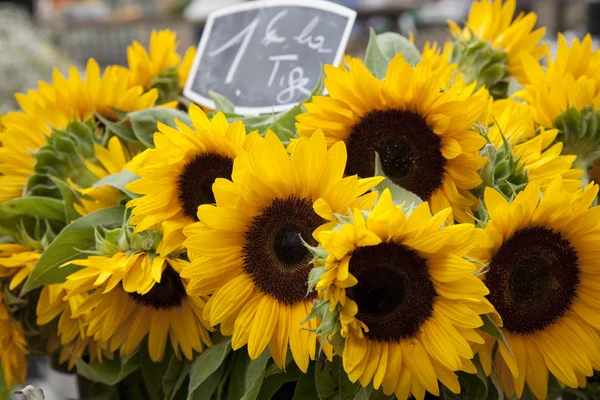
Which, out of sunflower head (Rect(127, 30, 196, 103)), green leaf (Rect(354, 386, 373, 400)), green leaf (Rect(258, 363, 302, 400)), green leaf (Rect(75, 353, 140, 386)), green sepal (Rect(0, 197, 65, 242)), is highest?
sunflower head (Rect(127, 30, 196, 103))

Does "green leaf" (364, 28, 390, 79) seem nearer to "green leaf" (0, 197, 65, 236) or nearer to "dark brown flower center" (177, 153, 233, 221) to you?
"dark brown flower center" (177, 153, 233, 221)

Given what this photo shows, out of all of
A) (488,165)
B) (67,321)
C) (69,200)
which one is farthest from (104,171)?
(488,165)

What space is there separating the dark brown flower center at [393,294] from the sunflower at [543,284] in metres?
0.05

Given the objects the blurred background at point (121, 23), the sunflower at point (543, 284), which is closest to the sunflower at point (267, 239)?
the sunflower at point (543, 284)

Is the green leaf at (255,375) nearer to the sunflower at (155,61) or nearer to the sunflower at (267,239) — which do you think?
the sunflower at (267,239)

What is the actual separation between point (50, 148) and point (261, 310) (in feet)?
1.12

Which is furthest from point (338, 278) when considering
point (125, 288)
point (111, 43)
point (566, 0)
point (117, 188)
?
point (111, 43)

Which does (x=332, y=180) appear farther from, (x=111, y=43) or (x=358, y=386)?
(x=111, y=43)

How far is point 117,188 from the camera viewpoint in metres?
0.69

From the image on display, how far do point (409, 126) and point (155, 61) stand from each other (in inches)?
15.1

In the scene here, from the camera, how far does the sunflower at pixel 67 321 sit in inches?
26.6

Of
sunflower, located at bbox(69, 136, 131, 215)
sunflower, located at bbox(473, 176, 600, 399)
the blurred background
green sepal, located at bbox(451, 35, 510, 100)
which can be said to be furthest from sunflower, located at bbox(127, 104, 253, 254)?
the blurred background

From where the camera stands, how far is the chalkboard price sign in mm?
782

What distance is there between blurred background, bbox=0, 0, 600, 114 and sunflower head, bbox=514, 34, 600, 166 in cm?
170
